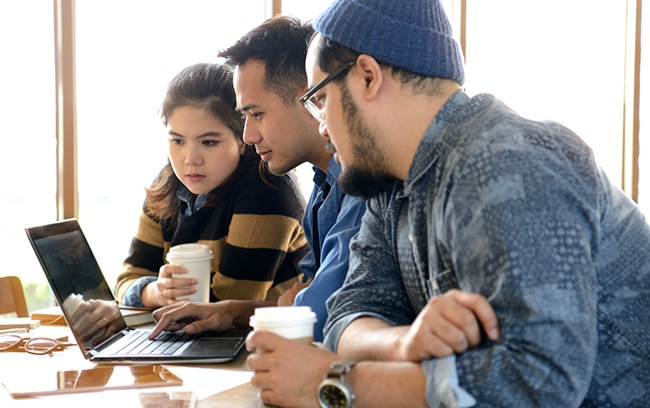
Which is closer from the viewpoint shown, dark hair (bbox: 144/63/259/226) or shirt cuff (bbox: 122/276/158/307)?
shirt cuff (bbox: 122/276/158/307)

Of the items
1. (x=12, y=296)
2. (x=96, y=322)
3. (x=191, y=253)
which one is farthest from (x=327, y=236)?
(x=12, y=296)

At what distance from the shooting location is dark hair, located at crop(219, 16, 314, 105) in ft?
6.93

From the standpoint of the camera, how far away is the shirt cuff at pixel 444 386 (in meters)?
1.01

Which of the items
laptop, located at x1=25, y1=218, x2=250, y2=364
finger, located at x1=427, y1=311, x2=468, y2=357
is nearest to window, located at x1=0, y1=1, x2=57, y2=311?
laptop, located at x1=25, y1=218, x2=250, y2=364

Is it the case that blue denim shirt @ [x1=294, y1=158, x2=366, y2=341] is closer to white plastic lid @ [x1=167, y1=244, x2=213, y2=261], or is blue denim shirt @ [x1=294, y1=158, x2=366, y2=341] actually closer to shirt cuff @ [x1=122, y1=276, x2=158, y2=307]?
white plastic lid @ [x1=167, y1=244, x2=213, y2=261]

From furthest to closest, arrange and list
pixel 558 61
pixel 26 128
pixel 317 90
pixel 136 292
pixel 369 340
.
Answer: pixel 558 61, pixel 26 128, pixel 136 292, pixel 317 90, pixel 369 340

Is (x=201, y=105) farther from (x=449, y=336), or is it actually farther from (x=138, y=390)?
(x=449, y=336)

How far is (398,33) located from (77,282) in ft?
3.06

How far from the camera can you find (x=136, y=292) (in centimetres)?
226

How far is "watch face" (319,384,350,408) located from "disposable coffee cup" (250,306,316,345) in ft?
0.38

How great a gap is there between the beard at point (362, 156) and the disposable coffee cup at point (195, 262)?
622mm

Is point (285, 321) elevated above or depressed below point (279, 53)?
below

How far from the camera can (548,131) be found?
111 cm

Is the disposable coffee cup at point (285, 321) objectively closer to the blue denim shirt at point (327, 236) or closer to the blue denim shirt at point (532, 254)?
the blue denim shirt at point (532, 254)
